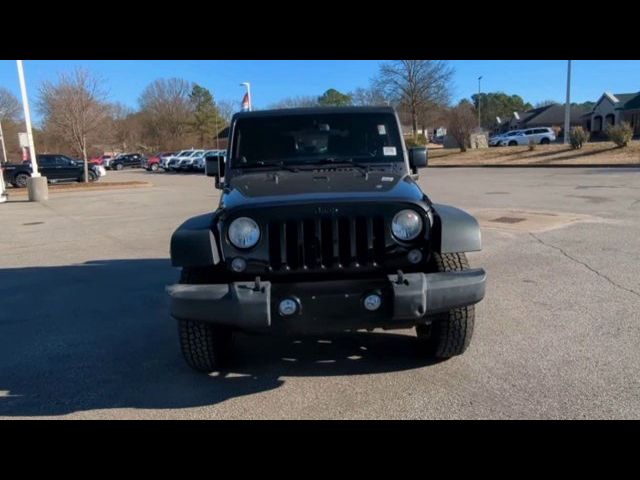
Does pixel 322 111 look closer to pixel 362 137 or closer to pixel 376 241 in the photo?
pixel 362 137

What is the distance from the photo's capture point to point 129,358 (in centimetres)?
416

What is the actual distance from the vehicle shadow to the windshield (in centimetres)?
162

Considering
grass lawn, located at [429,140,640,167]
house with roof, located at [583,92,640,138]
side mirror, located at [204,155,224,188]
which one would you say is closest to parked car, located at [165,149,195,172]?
grass lawn, located at [429,140,640,167]

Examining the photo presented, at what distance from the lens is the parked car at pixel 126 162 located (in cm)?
5595

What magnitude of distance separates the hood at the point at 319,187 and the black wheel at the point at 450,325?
48 centimetres

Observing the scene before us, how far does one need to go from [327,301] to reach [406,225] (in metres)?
0.74

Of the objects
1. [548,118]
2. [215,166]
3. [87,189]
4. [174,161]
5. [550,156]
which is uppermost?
[548,118]

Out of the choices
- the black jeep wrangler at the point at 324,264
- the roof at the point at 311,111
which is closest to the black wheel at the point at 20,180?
the roof at the point at 311,111

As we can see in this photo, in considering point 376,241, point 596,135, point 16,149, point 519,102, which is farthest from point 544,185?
point 519,102

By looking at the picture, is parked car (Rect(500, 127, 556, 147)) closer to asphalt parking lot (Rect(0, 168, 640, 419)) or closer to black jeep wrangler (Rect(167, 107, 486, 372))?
asphalt parking lot (Rect(0, 168, 640, 419))

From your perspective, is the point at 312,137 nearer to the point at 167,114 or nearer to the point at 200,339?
the point at 200,339

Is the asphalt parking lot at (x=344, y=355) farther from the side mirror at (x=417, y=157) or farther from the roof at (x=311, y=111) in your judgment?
the roof at (x=311, y=111)

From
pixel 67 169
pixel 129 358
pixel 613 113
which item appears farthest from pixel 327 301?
pixel 613 113
